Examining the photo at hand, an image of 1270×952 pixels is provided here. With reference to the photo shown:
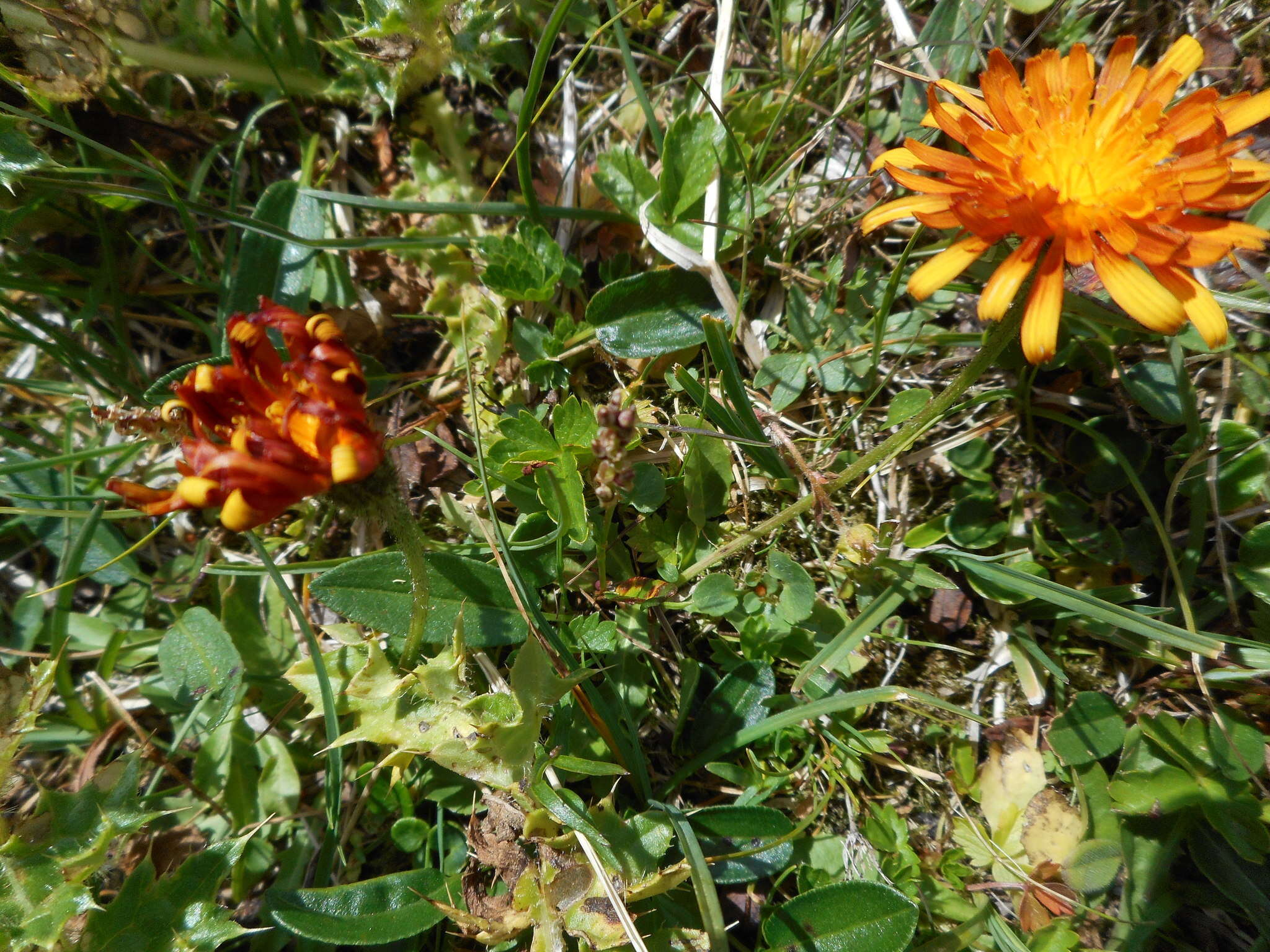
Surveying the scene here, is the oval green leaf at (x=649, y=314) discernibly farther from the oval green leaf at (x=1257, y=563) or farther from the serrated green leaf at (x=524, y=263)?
the oval green leaf at (x=1257, y=563)

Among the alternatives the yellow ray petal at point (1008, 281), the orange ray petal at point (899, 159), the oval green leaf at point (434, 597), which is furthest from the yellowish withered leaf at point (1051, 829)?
the orange ray petal at point (899, 159)

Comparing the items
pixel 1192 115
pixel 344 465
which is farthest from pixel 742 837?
pixel 1192 115

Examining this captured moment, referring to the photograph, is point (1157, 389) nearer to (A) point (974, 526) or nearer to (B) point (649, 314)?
(A) point (974, 526)

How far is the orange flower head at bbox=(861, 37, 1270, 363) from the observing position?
5.65ft

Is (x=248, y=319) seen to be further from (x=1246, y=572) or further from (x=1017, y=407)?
(x=1246, y=572)

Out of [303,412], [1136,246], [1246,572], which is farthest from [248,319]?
[1246,572]

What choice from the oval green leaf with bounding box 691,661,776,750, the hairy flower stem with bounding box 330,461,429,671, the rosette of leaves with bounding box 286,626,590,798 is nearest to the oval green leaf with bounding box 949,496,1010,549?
the oval green leaf with bounding box 691,661,776,750

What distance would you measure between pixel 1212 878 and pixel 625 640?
179 cm

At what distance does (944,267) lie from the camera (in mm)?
1813

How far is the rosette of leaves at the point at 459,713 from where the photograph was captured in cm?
202

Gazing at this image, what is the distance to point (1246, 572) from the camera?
2.18m

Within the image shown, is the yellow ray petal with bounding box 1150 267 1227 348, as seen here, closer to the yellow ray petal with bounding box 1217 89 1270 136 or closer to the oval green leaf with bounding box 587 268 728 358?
the yellow ray petal with bounding box 1217 89 1270 136

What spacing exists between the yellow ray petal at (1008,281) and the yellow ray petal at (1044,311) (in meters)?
0.04

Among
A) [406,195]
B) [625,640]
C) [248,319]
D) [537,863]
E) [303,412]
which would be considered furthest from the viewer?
[406,195]
